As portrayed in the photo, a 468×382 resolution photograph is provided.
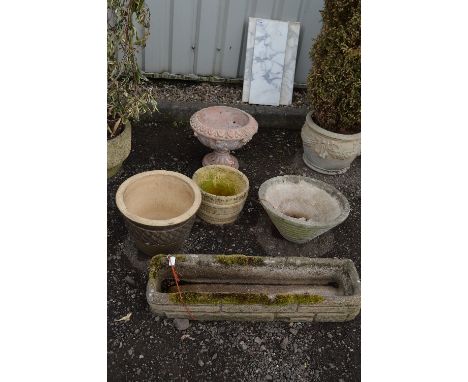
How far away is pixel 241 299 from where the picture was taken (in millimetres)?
2682

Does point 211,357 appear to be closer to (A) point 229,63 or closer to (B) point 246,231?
(B) point 246,231

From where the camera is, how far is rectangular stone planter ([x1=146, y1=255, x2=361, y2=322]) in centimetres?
269

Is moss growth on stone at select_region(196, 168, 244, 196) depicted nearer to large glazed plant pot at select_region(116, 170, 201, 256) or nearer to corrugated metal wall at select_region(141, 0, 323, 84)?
large glazed plant pot at select_region(116, 170, 201, 256)

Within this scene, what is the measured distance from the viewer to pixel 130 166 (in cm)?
407

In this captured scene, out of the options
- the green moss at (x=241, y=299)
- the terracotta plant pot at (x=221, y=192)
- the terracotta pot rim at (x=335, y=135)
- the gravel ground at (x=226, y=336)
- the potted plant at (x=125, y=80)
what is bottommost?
the gravel ground at (x=226, y=336)

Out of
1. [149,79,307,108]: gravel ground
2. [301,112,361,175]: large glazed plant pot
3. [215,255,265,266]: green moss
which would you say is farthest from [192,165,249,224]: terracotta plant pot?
[149,79,307,108]: gravel ground

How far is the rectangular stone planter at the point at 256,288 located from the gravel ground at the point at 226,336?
10 centimetres

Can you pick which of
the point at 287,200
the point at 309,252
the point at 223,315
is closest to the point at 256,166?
the point at 287,200

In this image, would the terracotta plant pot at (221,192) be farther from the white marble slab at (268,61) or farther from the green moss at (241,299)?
the white marble slab at (268,61)

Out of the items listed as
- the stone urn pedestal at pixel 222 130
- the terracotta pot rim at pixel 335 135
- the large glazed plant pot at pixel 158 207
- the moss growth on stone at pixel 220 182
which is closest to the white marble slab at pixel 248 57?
the stone urn pedestal at pixel 222 130

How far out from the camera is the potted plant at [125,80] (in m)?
3.27

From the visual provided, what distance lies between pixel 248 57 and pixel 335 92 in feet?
4.48

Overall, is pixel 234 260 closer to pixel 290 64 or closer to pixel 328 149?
pixel 328 149

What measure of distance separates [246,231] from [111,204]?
1.19 metres
